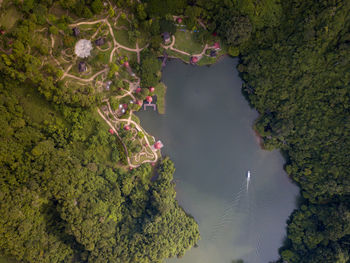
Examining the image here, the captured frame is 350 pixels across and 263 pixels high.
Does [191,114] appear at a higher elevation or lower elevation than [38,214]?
higher

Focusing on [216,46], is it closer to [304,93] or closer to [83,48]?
[304,93]

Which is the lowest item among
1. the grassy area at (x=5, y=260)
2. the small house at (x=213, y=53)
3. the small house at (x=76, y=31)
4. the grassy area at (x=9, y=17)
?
the grassy area at (x=5, y=260)

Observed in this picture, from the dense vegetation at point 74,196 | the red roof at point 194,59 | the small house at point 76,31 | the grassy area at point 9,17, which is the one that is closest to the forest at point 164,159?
the dense vegetation at point 74,196

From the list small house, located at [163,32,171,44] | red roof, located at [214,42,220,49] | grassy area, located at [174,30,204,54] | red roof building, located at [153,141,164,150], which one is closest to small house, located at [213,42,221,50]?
red roof, located at [214,42,220,49]

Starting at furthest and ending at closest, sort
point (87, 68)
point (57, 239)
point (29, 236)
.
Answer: point (87, 68)
point (57, 239)
point (29, 236)

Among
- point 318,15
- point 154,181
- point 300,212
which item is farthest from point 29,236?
point 318,15

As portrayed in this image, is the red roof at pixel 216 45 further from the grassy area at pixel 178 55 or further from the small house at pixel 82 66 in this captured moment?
the small house at pixel 82 66

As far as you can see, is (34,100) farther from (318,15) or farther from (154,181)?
(318,15)
